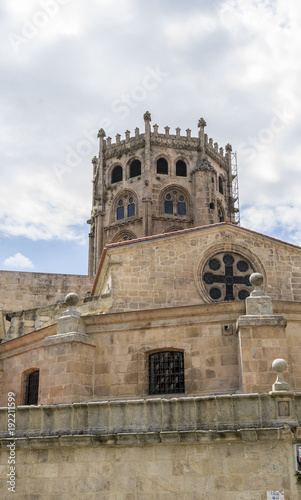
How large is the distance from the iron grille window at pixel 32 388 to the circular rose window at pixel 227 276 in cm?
672

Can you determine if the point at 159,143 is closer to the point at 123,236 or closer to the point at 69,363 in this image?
the point at 123,236

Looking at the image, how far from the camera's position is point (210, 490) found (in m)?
9.90

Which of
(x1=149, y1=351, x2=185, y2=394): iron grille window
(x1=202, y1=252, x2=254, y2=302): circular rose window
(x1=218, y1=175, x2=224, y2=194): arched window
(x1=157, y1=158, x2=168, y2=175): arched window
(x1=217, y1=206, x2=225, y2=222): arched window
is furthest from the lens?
(x1=218, y1=175, x2=224, y2=194): arched window

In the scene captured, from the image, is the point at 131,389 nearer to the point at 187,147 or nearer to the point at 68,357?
the point at 68,357

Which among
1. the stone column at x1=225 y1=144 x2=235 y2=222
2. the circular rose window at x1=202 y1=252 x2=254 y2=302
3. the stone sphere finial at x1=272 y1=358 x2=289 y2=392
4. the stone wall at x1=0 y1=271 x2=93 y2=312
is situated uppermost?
the stone column at x1=225 y1=144 x2=235 y2=222

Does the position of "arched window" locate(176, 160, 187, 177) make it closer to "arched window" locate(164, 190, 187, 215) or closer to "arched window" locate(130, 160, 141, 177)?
"arched window" locate(164, 190, 187, 215)

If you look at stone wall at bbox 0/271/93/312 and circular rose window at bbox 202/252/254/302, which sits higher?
stone wall at bbox 0/271/93/312

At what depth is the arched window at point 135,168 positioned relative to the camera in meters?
42.9

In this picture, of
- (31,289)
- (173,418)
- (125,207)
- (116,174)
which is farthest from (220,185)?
(173,418)

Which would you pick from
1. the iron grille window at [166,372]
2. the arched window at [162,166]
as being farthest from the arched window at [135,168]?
the iron grille window at [166,372]

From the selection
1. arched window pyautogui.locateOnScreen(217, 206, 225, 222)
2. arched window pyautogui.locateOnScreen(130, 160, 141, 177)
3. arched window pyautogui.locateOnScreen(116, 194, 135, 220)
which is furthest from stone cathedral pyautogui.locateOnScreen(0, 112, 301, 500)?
arched window pyautogui.locateOnScreen(217, 206, 225, 222)

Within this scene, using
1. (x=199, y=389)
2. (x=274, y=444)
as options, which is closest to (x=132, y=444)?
(x=274, y=444)

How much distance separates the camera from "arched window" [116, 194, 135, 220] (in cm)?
4205

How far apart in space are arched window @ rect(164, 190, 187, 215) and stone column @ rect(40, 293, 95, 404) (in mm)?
26218
